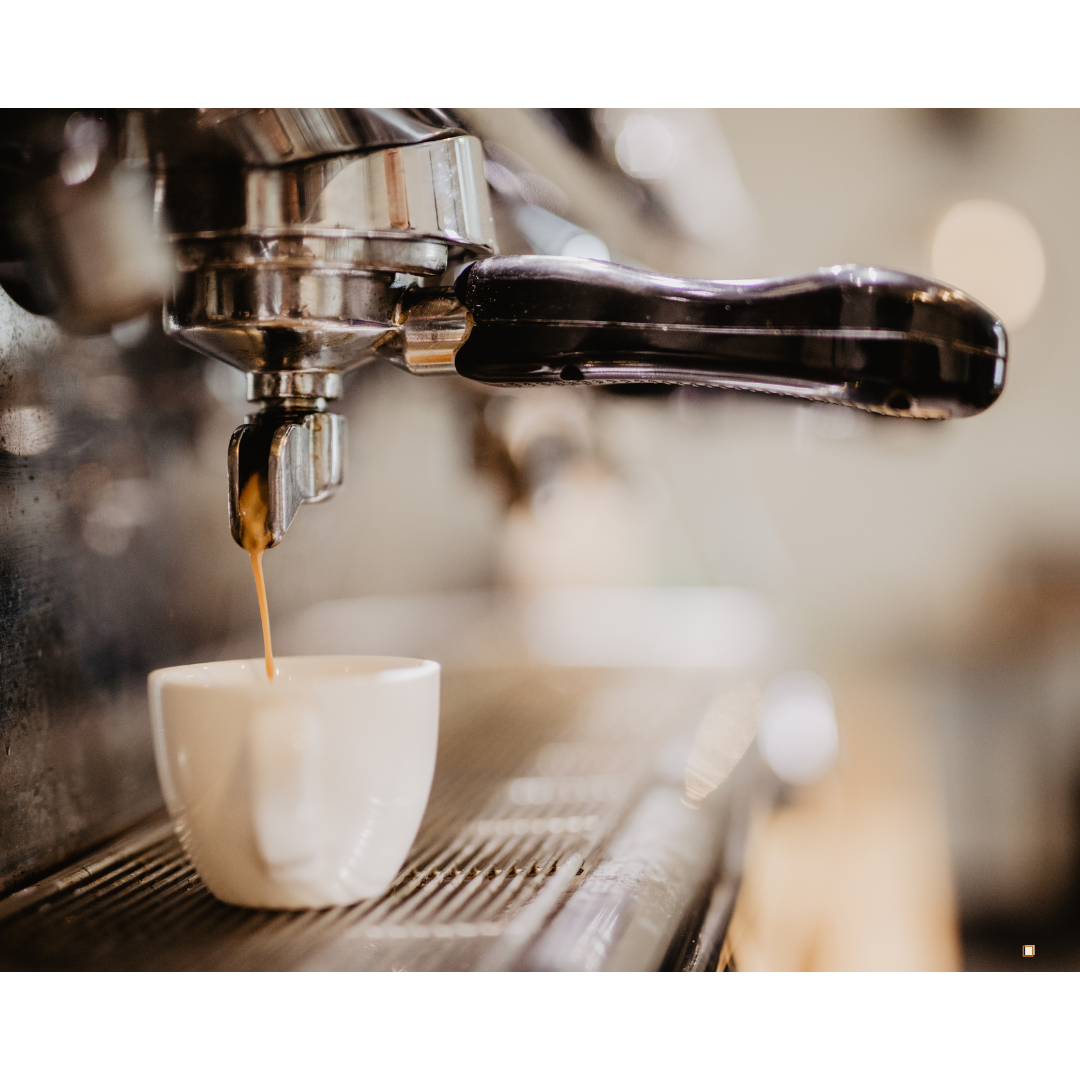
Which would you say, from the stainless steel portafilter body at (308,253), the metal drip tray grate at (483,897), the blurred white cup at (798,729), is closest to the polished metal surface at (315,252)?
the stainless steel portafilter body at (308,253)

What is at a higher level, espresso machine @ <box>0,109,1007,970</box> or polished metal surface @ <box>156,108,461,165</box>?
polished metal surface @ <box>156,108,461,165</box>

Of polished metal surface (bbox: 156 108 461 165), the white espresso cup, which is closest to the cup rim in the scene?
the white espresso cup

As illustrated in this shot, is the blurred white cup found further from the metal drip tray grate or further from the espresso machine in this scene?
the espresso machine

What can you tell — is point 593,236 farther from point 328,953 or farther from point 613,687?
point 328,953

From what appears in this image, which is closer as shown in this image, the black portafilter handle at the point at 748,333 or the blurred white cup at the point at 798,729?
the black portafilter handle at the point at 748,333

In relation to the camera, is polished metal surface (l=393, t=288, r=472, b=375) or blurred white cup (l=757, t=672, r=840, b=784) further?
blurred white cup (l=757, t=672, r=840, b=784)

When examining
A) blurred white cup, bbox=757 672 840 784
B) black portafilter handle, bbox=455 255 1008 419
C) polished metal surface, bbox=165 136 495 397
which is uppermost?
polished metal surface, bbox=165 136 495 397

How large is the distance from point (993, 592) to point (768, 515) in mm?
581

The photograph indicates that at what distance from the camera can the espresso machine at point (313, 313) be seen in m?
0.26

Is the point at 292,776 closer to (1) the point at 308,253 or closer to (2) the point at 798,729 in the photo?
(1) the point at 308,253

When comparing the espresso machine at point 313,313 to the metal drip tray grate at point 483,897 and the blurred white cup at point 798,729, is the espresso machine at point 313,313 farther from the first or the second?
the blurred white cup at point 798,729

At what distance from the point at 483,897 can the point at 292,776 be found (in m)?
0.08

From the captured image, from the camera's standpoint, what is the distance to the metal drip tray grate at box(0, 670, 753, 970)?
0.28m

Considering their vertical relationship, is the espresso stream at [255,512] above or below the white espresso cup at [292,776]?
above
